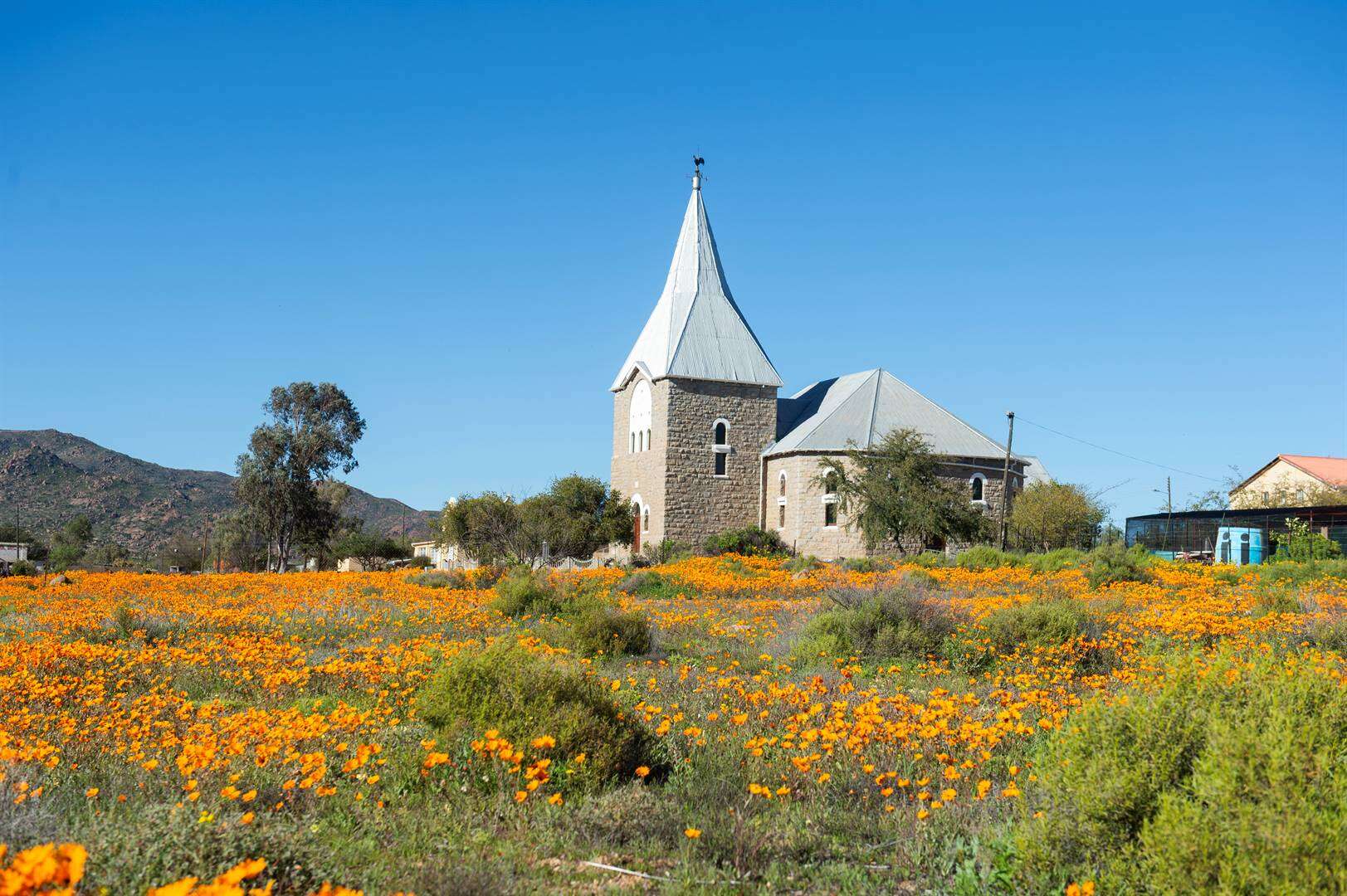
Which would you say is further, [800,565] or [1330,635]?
[800,565]

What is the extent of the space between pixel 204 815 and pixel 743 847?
2264mm

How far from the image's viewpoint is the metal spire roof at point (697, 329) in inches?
1700

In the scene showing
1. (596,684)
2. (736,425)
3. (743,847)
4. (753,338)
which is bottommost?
(743,847)

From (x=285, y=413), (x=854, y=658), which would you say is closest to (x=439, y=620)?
(x=854, y=658)

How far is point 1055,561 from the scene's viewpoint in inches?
1057

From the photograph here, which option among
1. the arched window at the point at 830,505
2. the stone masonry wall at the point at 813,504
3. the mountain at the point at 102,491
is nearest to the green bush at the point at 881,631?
the stone masonry wall at the point at 813,504

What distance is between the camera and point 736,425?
43.7 m

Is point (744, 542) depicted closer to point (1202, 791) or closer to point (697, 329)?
point (697, 329)

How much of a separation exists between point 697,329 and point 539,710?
39045 mm

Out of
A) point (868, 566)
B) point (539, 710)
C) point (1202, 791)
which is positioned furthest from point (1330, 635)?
point (868, 566)

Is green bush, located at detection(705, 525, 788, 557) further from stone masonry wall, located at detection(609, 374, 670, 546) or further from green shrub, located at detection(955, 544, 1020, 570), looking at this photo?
green shrub, located at detection(955, 544, 1020, 570)

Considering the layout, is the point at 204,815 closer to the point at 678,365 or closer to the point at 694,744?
the point at 694,744

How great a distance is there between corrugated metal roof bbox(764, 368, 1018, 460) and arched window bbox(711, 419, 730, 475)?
6.15ft

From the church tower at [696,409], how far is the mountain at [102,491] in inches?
1104
